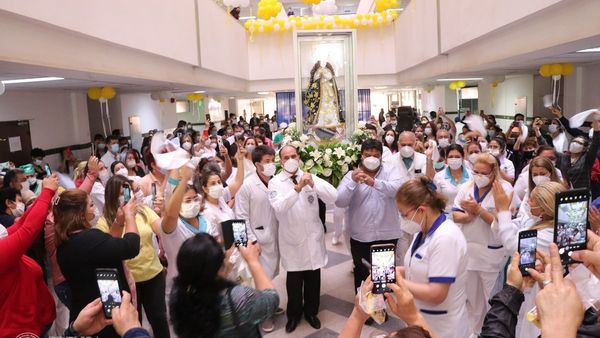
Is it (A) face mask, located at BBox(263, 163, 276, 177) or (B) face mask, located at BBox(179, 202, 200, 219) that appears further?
(A) face mask, located at BBox(263, 163, 276, 177)

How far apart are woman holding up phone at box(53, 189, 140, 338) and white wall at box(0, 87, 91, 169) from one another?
7176 millimetres

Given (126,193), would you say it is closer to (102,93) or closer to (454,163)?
(454,163)

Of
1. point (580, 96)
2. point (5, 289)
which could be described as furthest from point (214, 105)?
point (5, 289)

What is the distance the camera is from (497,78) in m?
13.7

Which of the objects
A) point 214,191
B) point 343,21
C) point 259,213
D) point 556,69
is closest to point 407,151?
point 259,213

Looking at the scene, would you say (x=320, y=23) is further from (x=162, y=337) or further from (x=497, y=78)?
(x=162, y=337)

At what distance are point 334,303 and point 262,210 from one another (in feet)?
4.18

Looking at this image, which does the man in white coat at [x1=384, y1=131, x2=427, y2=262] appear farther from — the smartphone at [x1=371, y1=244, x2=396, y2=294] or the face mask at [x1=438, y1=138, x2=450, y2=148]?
the smartphone at [x1=371, y1=244, x2=396, y2=294]

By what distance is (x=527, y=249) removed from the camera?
2.22m

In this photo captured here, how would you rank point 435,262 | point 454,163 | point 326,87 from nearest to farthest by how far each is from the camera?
1. point 435,262
2. point 454,163
3. point 326,87

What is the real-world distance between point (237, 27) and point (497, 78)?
7669 millimetres

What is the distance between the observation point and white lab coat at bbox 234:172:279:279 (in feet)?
14.8

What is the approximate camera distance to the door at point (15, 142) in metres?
8.72

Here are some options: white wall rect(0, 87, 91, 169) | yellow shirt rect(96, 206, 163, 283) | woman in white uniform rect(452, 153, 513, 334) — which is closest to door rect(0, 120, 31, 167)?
white wall rect(0, 87, 91, 169)
